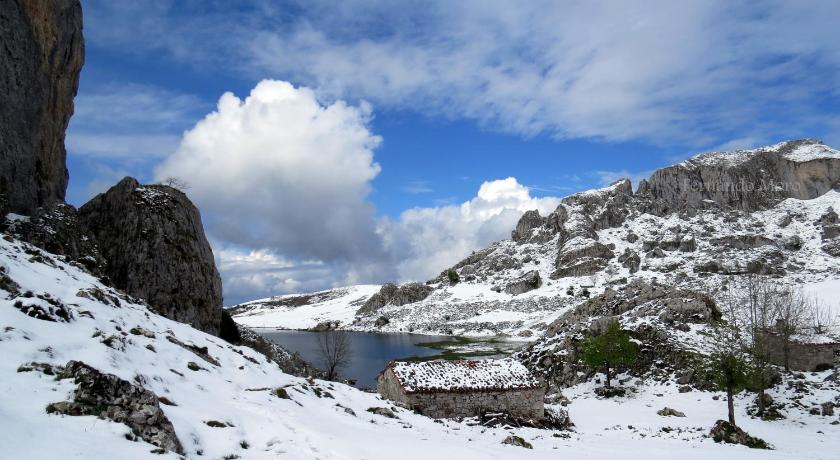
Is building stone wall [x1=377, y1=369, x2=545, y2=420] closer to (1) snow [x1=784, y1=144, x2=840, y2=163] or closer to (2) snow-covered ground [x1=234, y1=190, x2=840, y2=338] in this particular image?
(2) snow-covered ground [x1=234, y1=190, x2=840, y2=338]

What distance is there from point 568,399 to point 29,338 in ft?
134

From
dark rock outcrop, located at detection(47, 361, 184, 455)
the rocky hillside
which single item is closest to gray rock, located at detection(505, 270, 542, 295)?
the rocky hillside

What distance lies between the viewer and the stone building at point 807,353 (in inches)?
1478

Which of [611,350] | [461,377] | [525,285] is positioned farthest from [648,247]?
[461,377]

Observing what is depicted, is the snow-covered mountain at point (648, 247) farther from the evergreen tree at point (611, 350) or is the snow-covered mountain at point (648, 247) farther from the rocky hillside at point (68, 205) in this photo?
the rocky hillside at point (68, 205)

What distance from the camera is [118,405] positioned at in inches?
364

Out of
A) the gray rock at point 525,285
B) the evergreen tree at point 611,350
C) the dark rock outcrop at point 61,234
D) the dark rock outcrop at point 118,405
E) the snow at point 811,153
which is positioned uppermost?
the snow at point 811,153

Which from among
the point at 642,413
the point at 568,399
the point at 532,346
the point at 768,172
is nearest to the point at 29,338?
the point at 642,413

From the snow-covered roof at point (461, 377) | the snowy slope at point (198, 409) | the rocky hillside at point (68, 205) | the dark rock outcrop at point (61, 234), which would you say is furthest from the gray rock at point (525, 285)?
the dark rock outcrop at point (61, 234)

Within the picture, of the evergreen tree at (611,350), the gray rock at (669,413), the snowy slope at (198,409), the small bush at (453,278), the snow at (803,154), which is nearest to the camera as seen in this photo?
the snowy slope at (198,409)

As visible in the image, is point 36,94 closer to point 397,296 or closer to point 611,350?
point 611,350

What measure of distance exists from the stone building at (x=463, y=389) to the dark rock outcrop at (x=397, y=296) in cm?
13965

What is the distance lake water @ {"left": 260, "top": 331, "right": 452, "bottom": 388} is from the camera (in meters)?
67.5

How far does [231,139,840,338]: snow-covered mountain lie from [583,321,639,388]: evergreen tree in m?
67.2
